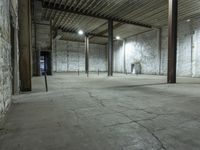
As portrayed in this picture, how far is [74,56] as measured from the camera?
23.0 metres

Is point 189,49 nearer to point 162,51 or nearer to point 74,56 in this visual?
point 162,51

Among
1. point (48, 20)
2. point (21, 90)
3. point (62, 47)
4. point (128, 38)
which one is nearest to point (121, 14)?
point (48, 20)

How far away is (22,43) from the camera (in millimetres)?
4293

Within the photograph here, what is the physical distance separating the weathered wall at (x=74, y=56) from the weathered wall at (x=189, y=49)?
14130 millimetres

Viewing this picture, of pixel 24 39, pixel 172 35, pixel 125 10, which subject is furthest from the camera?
pixel 125 10

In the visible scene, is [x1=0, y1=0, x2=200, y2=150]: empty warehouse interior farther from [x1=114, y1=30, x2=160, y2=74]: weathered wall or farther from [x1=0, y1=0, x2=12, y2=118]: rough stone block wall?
[x1=114, y1=30, x2=160, y2=74]: weathered wall

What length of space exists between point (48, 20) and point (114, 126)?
511 inches

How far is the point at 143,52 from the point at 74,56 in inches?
421

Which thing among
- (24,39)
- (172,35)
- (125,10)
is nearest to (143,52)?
(125,10)

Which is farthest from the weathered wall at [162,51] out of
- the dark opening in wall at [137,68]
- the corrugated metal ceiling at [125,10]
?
the corrugated metal ceiling at [125,10]

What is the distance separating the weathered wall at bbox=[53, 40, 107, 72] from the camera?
21.8m

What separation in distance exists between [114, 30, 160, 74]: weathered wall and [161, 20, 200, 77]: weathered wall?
8.46 ft

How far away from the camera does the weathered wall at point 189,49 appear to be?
38.3 feet

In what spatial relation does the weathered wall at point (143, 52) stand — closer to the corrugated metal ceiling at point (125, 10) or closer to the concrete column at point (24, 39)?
the corrugated metal ceiling at point (125, 10)
